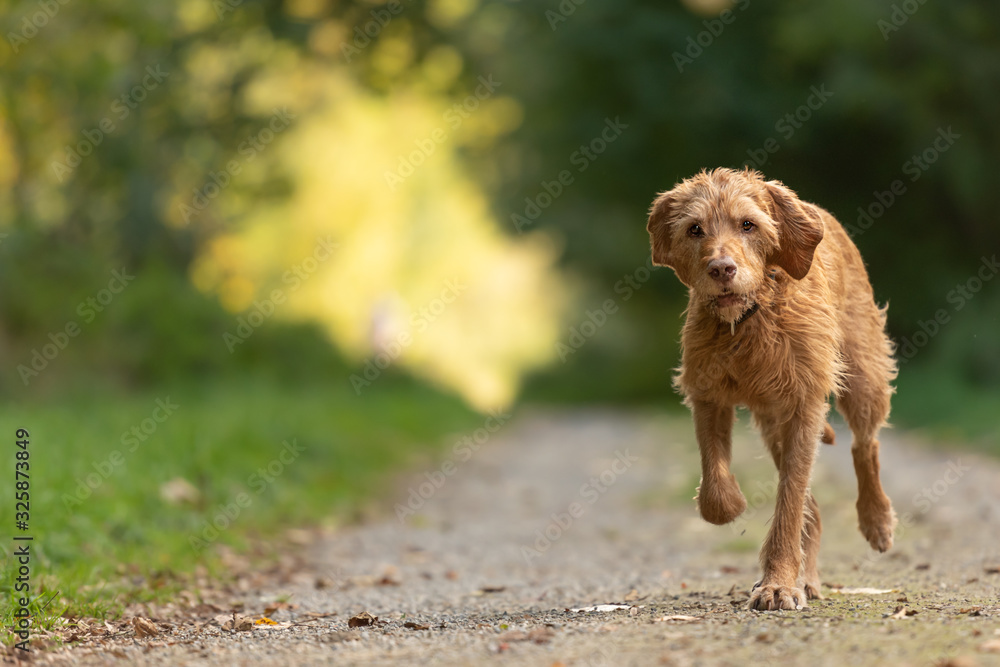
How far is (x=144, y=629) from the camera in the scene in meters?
4.92

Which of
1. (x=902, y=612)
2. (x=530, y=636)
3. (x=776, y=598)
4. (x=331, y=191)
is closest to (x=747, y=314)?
(x=776, y=598)

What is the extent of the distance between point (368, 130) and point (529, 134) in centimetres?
695

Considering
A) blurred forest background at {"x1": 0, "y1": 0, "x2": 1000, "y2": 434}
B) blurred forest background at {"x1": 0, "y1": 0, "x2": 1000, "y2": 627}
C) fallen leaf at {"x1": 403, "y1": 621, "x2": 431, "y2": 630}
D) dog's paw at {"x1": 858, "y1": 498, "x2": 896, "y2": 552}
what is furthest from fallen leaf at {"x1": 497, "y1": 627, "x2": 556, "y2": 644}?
blurred forest background at {"x1": 0, "y1": 0, "x2": 1000, "y2": 434}

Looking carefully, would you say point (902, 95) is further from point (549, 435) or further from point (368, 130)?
point (368, 130)

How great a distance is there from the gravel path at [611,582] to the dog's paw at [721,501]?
398mm

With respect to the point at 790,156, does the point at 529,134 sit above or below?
above

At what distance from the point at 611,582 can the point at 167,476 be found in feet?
13.0

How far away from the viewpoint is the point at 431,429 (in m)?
17.9

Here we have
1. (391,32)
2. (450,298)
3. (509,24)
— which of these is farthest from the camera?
(450,298)

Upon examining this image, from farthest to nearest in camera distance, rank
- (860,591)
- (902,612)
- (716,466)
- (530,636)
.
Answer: (860,591) → (716,466) → (902,612) → (530,636)

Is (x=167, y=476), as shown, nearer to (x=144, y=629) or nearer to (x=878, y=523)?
(x=144, y=629)

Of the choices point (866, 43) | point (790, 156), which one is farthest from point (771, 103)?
point (866, 43)

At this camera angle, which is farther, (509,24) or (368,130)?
(368,130)

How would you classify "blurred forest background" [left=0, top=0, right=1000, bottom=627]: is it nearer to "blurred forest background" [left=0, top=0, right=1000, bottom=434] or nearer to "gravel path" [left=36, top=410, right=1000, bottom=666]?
"blurred forest background" [left=0, top=0, right=1000, bottom=434]
